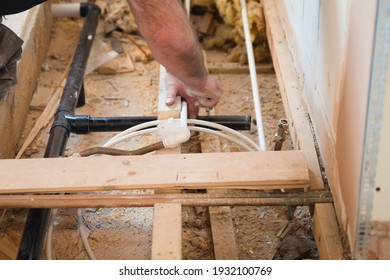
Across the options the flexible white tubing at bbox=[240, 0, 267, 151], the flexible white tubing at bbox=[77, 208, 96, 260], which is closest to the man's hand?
the flexible white tubing at bbox=[240, 0, 267, 151]

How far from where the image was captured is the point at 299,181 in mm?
1576

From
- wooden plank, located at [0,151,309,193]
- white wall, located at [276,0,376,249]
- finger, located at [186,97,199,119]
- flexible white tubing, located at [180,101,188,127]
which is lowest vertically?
finger, located at [186,97,199,119]

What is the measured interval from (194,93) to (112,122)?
28 cm

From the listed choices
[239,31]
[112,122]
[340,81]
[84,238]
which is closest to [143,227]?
[84,238]

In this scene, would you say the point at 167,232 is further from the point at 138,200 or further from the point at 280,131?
the point at 280,131

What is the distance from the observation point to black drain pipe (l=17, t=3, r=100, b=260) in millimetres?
1594

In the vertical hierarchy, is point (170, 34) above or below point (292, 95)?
above

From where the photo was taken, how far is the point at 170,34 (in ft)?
5.80

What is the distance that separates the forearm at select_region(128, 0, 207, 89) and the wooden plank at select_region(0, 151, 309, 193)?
1.06 ft

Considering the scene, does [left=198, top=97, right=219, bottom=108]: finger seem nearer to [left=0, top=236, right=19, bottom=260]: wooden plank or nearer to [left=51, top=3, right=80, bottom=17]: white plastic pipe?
[left=0, top=236, right=19, bottom=260]: wooden plank

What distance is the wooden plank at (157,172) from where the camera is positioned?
156 centimetres

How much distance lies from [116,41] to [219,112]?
29.8 inches

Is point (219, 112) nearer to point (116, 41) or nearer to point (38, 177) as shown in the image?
point (116, 41)
